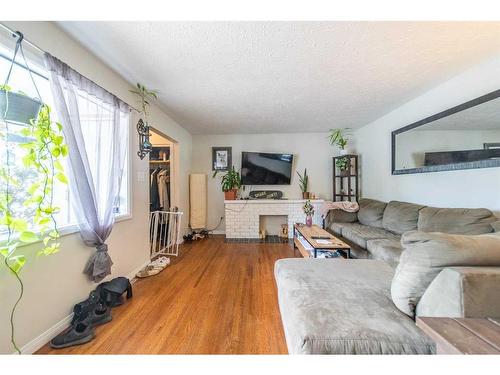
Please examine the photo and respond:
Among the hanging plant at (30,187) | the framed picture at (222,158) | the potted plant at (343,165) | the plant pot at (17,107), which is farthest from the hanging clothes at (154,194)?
the potted plant at (343,165)

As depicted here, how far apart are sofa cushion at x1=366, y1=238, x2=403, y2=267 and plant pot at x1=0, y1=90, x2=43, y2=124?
290 centimetres

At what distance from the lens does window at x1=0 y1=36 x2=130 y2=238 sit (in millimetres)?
1151

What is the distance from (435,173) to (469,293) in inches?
90.8

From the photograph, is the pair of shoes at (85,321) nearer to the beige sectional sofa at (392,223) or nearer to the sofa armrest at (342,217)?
the beige sectional sofa at (392,223)

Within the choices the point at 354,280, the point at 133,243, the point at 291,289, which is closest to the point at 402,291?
the point at 354,280

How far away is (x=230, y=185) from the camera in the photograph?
437 centimetres

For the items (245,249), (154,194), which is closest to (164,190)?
(154,194)

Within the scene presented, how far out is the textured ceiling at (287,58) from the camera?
150 centimetres

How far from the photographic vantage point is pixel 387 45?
168 cm

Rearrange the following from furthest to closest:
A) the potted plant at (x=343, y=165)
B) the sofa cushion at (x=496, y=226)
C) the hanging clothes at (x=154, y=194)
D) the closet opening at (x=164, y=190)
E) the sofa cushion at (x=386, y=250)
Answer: the potted plant at (x=343, y=165) < the hanging clothes at (x=154, y=194) < the closet opening at (x=164, y=190) < the sofa cushion at (x=386, y=250) < the sofa cushion at (x=496, y=226)

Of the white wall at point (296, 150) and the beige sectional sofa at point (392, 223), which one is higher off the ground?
the white wall at point (296, 150)

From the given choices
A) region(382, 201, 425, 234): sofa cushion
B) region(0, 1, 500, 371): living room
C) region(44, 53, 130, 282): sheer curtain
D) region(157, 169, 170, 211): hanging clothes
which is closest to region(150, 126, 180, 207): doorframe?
region(157, 169, 170, 211): hanging clothes

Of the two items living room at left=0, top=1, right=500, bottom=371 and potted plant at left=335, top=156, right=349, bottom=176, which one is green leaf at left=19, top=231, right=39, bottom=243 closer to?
living room at left=0, top=1, right=500, bottom=371

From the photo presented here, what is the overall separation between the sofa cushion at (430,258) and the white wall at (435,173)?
5.38 ft
